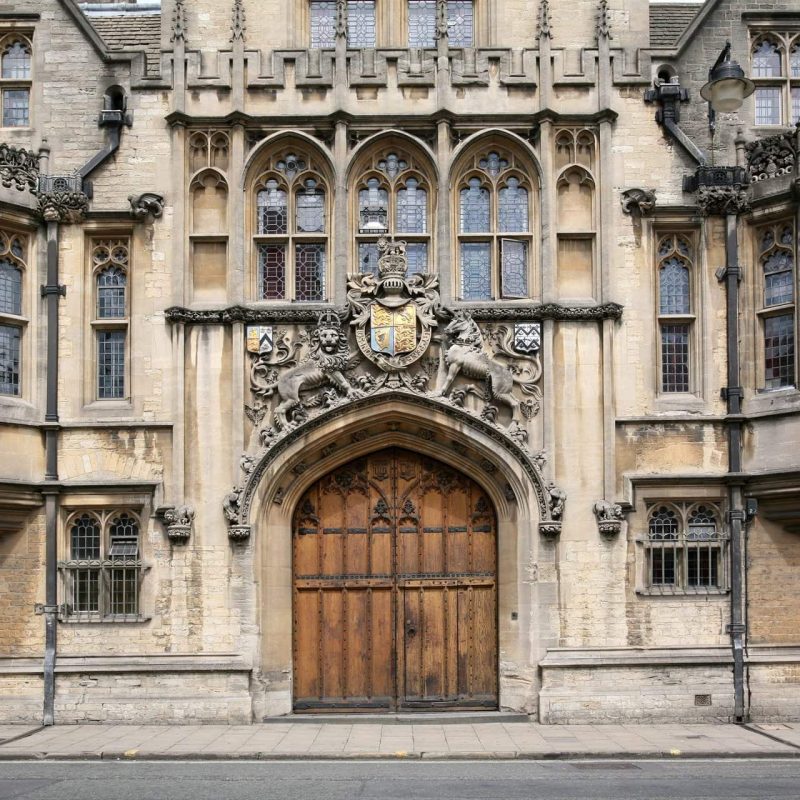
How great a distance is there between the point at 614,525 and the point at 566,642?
194 cm

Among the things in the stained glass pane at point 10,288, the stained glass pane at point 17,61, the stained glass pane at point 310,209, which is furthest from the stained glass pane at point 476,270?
the stained glass pane at point 17,61

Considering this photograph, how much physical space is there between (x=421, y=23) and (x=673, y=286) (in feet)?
20.3

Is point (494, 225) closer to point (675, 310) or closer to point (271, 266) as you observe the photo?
point (675, 310)

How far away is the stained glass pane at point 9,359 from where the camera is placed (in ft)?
61.8

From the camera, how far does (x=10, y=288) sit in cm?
1900

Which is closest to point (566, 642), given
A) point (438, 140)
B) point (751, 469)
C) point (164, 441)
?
point (751, 469)

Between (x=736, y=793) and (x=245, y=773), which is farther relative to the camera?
(x=245, y=773)

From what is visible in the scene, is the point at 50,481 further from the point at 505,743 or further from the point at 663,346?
the point at 663,346

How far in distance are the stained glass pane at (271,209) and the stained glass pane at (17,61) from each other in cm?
448

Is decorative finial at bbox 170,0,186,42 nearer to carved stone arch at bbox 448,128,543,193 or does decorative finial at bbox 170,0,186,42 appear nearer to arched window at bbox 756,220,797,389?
carved stone arch at bbox 448,128,543,193

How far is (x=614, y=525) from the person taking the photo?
1838 centimetres

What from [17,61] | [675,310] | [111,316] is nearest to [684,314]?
[675,310]

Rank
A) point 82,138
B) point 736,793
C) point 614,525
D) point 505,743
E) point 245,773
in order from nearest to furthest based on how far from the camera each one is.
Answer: point 736,793 → point 245,773 → point 505,743 → point 614,525 → point 82,138

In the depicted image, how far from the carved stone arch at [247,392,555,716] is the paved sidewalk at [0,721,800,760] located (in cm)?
104
